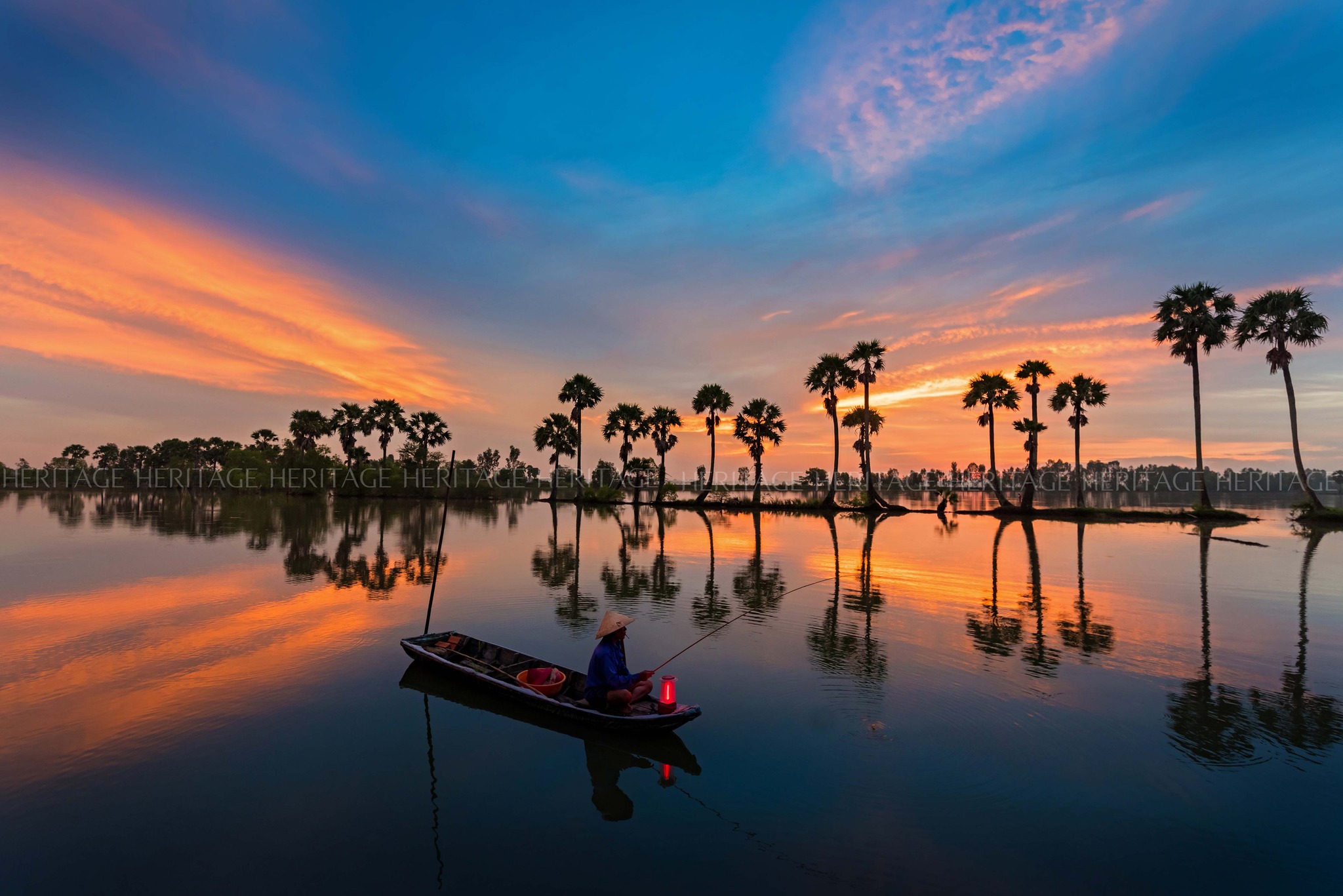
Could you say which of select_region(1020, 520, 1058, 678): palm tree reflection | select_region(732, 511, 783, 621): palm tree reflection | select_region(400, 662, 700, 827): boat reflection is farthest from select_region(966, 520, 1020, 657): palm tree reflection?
select_region(400, 662, 700, 827): boat reflection

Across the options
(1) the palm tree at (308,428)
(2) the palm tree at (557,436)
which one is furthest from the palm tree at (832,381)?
(1) the palm tree at (308,428)

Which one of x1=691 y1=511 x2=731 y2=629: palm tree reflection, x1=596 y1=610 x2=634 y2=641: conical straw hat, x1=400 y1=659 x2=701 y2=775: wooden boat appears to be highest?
x1=596 y1=610 x2=634 y2=641: conical straw hat

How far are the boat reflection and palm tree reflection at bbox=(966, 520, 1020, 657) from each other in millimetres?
8565

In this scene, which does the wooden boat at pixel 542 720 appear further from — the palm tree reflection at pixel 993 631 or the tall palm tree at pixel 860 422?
the tall palm tree at pixel 860 422

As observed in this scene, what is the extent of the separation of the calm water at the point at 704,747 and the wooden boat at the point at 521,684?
416 millimetres

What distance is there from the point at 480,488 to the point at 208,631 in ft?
279

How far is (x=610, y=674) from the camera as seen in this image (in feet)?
30.0

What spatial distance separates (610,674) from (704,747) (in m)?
1.82

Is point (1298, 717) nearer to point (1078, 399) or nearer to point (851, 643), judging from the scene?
point (851, 643)

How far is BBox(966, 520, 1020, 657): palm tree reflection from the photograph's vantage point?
13.5 meters

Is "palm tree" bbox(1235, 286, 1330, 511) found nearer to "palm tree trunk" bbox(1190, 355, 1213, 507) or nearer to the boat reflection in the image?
"palm tree trunk" bbox(1190, 355, 1213, 507)

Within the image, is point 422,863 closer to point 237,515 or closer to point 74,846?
point 74,846

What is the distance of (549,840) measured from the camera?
645cm

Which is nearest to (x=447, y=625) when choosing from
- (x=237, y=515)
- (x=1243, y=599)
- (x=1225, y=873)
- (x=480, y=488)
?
(x=1225, y=873)
